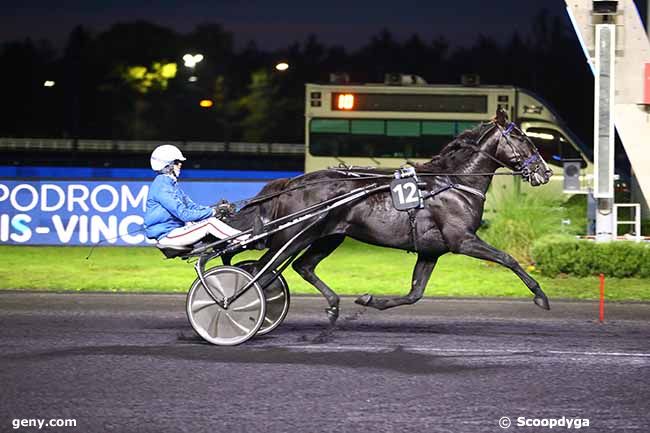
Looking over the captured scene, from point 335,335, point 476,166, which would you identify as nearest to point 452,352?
point 335,335

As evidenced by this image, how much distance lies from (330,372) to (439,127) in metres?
19.7

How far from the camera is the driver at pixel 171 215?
9047 mm

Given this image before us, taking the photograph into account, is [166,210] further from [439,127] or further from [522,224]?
[439,127]

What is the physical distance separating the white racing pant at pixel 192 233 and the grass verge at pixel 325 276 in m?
4.66

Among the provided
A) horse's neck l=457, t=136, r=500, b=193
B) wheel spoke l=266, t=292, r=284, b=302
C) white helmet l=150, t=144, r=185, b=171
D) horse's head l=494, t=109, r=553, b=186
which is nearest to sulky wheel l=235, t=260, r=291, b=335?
wheel spoke l=266, t=292, r=284, b=302

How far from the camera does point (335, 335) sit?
9703 mm

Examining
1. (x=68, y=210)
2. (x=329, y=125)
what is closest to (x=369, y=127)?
(x=329, y=125)

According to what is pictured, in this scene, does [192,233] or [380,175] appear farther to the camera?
[380,175]

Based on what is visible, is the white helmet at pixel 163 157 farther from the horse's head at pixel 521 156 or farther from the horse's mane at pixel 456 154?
the horse's head at pixel 521 156

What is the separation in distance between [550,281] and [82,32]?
59.1 meters

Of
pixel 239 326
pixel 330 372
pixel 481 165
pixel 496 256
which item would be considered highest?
pixel 481 165

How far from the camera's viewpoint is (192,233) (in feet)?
29.8

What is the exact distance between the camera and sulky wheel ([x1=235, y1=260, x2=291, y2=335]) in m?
9.60

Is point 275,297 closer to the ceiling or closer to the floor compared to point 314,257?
closer to the floor
